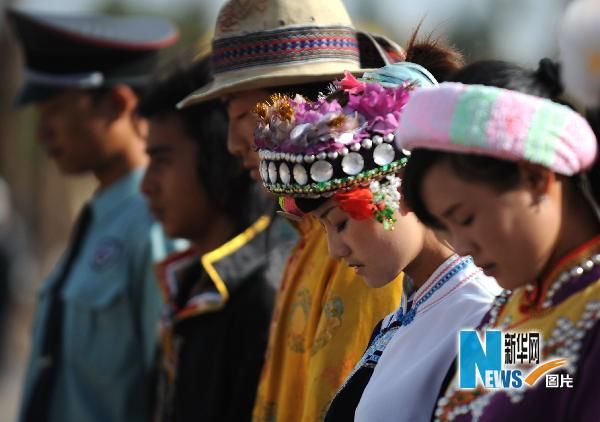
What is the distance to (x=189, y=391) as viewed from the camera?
4.00m

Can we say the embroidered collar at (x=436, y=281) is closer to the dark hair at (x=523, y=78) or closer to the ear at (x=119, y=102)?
the dark hair at (x=523, y=78)

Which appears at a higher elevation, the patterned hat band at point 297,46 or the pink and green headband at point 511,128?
the pink and green headband at point 511,128

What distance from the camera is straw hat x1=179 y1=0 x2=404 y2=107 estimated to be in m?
3.30

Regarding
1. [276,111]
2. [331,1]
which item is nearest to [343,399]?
[276,111]

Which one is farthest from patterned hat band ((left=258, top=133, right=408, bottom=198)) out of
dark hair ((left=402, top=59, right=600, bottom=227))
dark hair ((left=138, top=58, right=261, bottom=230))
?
dark hair ((left=138, top=58, right=261, bottom=230))

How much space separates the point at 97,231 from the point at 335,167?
9.59 feet

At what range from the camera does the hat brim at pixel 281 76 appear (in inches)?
128

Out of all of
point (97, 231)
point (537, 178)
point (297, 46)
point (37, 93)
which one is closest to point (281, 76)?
point (297, 46)

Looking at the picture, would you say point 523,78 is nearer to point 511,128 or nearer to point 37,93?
point 511,128

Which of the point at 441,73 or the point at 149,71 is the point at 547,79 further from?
the point at 149,71

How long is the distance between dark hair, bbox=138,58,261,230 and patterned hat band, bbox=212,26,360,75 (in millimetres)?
876

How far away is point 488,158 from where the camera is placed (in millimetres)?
2068

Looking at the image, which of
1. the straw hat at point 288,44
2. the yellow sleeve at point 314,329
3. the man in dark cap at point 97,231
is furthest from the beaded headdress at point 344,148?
the man in dark cap at point 97,231

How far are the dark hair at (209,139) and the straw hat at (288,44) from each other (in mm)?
830
